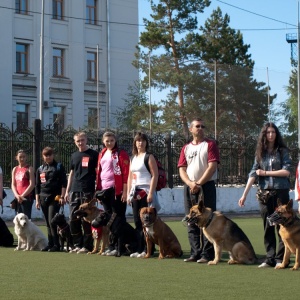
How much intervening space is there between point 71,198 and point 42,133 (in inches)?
411

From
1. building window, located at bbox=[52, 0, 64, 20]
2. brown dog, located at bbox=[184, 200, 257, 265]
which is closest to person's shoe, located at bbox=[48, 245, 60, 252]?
brown dog, located at bbox=[184, 200, 257, 265]

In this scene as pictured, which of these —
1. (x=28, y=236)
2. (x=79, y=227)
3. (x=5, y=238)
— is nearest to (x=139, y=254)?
(x=79, y=227)

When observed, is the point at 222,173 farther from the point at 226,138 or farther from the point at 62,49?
the point at 62,49

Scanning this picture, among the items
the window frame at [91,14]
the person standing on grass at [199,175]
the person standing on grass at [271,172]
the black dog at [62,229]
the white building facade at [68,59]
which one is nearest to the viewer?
the person standing on grass at [271,172]

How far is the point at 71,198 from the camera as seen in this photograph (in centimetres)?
1473

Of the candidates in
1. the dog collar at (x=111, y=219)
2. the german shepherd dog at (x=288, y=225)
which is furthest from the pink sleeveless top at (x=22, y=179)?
the german shepherd dog at (x=288, y=225)

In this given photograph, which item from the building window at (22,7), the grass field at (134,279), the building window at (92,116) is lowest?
the grass field at (134,279)

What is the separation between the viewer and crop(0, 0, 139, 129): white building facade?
1940 inches

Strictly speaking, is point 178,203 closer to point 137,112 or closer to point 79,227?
point 79,227

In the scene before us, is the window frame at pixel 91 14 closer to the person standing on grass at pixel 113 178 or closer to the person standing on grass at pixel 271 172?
the person standing on grass at pixel 113 178

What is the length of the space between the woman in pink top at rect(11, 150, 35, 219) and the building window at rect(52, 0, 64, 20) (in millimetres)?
35892

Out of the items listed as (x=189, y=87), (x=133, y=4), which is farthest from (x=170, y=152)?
(x=133, y=4)

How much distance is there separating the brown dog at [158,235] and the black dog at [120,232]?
425mm

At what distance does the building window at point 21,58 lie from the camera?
5006cm
